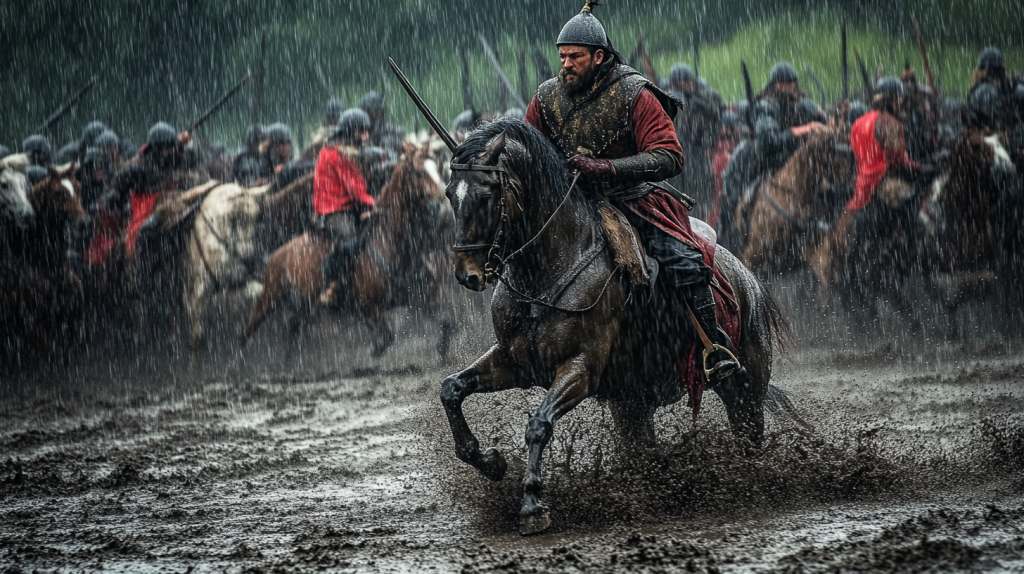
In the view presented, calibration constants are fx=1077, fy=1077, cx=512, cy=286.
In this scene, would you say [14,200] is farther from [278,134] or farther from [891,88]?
[891,88]

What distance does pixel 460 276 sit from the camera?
173 inches

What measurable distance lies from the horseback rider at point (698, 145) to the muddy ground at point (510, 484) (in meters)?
4.02

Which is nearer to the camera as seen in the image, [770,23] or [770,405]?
[770,405]

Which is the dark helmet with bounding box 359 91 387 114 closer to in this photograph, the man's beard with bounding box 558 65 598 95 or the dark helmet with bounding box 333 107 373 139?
the dark helmet with bounding box 333 107 373 139

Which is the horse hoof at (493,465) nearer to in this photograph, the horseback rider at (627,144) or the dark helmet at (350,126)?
the horseback rider at (627,144)

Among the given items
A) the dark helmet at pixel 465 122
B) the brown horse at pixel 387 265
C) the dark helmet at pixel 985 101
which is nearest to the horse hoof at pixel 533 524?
the brown horse at pixel 387 265

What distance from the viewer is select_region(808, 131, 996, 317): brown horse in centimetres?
1054

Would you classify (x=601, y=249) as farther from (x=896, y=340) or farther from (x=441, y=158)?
(x=441, y=158)

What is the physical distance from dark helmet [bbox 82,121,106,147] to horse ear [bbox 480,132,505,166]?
43.0 feet

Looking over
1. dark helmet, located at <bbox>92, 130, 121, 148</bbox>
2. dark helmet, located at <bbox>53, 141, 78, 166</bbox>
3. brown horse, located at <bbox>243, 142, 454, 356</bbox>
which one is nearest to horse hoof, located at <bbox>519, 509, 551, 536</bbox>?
brown horse, located at <bbox>243, 142, 454, 356</bbox>

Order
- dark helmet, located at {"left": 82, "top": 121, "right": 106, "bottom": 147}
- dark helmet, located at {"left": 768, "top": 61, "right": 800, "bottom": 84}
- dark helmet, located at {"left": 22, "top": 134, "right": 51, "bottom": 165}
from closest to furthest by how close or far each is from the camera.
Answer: dark helmet, located at {"left": 768, "top": 61, "right": 800, "bottom": 84}, dark helmet, located at {"left": 22, "top": 134, "right": 51, "bottom": 165}, dark helmet, located at {"left": 82, "top": 121, "right": 106, "bottom": 147}

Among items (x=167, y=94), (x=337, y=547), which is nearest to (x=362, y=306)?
(x=337, y=547)

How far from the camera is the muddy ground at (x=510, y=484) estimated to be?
4.14 metres

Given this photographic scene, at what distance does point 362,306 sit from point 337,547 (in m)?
7.01
